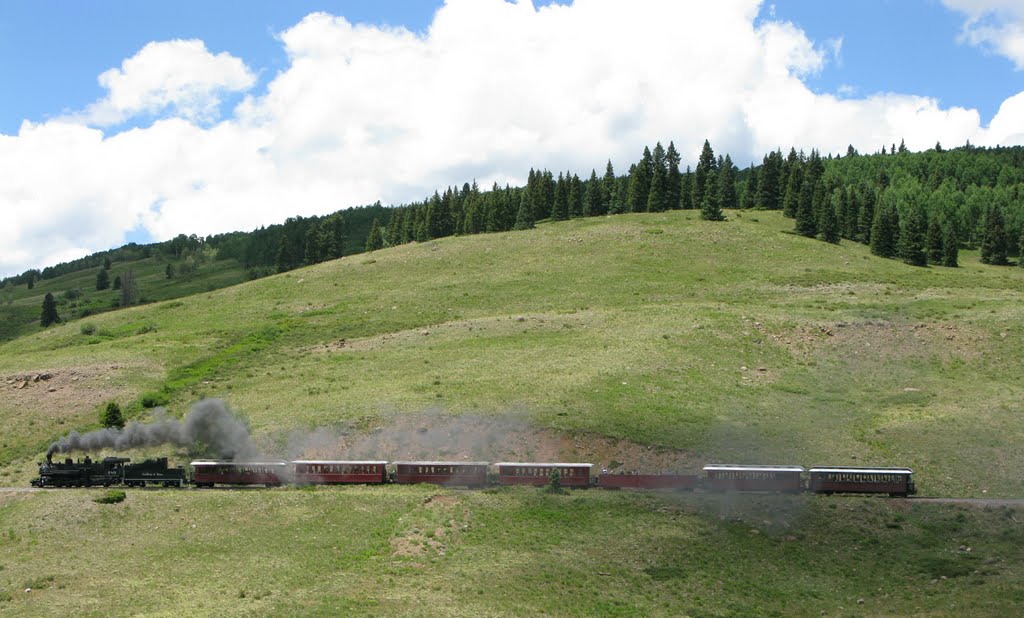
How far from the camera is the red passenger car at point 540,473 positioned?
174ft

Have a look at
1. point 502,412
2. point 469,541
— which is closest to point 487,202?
point 502,412

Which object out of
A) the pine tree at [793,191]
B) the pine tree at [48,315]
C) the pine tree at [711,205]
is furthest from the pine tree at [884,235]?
the pine tree at [48,315]

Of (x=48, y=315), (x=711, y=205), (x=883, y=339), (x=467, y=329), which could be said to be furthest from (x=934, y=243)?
(x=48, y=315)

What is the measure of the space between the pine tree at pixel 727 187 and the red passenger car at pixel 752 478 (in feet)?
398

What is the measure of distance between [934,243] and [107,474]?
120779 mm

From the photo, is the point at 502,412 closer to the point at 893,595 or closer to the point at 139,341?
the point at 893,595

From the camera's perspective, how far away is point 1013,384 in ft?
233

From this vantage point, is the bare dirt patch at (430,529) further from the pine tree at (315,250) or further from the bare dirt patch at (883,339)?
the pine tree at (315,250)

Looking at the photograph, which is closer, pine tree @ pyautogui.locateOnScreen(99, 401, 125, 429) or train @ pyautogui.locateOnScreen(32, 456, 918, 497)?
train @ pyautogui.locateOnScreen(32, 456, 918, 497)

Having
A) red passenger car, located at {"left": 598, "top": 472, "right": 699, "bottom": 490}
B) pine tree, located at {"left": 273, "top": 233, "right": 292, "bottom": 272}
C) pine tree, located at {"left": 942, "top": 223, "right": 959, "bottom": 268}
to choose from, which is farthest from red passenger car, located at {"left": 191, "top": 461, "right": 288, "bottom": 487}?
pine tree, located at {"left": 273, "top": 233, "right": 292, "bottom": 272}

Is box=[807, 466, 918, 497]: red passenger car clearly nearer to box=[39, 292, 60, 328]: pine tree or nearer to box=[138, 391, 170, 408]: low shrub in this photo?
box=[138, 391, 170, 408]: low shrub

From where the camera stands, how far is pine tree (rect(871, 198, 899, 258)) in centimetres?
12769

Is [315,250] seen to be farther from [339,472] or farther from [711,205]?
[339,472]

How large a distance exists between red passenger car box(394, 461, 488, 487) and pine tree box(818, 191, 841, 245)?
97069 mm
